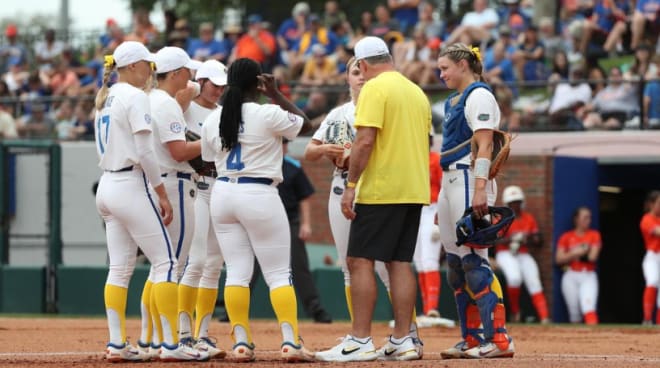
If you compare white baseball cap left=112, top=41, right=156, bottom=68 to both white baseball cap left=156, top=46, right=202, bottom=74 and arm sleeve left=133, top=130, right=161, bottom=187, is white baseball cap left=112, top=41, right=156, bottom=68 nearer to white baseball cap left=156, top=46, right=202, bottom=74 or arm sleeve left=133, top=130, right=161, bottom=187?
white baseball cap left=156, top=46, right=202, bottom=74

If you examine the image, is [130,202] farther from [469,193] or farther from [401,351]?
[469,193]

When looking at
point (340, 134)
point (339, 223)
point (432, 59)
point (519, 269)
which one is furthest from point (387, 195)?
point (432, 59)

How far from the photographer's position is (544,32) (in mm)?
20031

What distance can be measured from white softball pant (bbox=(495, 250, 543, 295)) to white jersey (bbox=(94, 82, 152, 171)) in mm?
8259

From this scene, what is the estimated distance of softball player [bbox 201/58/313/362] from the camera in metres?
8.13

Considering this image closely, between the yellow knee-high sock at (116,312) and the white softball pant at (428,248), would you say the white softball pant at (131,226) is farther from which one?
the white softball pant at (428,248)

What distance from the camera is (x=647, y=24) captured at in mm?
19156

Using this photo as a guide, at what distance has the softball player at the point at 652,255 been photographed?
15445mm

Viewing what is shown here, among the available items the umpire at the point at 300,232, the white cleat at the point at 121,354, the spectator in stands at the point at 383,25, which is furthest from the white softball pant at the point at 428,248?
the spectator in stands at the point at 383,25

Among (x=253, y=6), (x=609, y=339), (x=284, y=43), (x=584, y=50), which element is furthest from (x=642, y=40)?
(x=253, y=6)

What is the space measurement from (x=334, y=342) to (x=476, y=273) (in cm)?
256

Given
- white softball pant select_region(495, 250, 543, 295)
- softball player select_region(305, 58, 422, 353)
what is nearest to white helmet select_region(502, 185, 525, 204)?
white softball pant select_region(495, 250, 543, 295)

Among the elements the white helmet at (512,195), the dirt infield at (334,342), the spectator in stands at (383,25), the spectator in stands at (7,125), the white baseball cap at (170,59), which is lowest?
the dirt infield at (334,342)

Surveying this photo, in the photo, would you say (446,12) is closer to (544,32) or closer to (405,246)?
(544,32)
